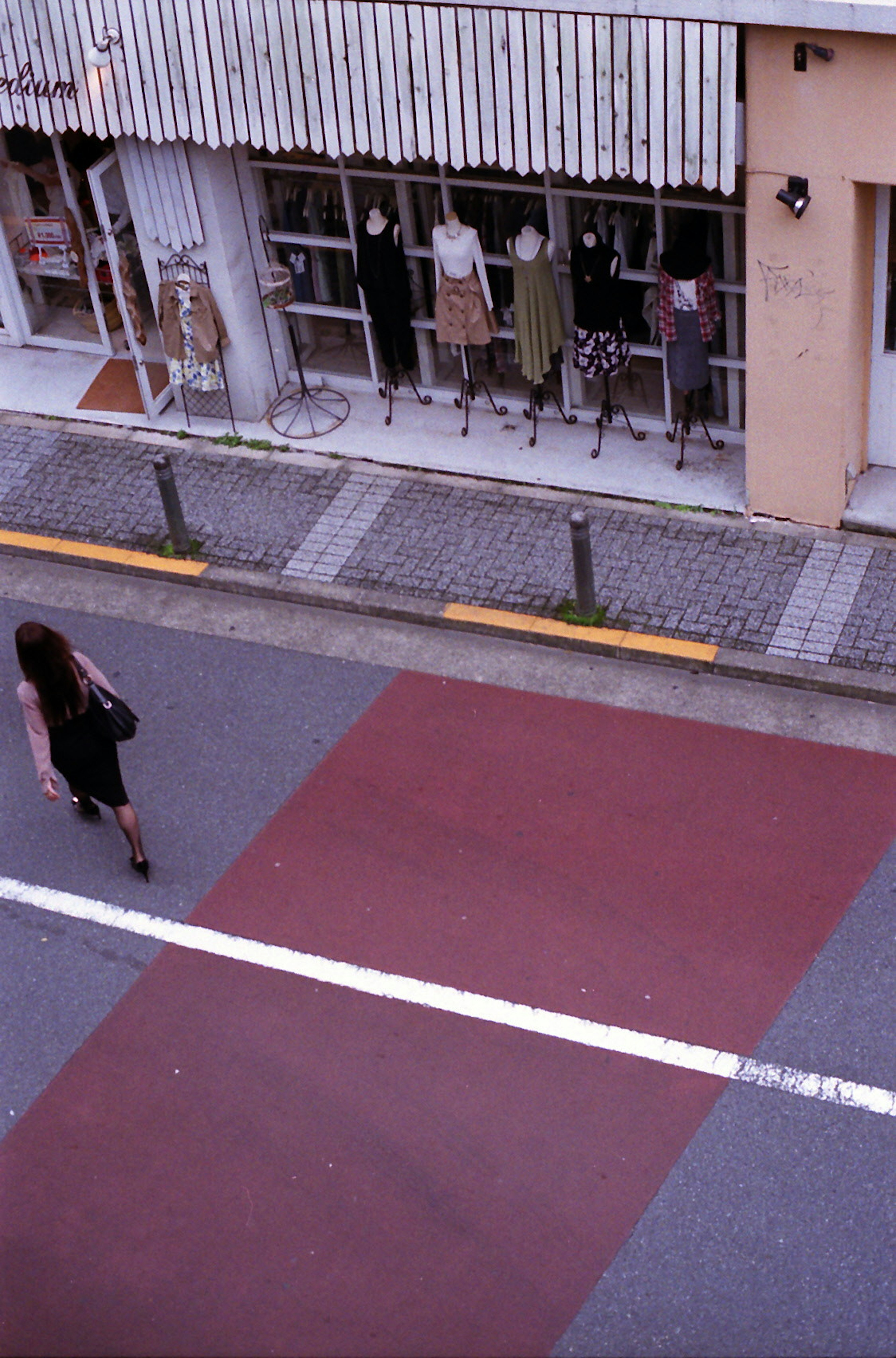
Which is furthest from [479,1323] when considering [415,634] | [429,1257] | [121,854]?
[415,634]

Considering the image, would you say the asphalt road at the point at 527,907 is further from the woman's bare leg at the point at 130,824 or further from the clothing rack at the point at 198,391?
the clothing rack at the point at 198,391

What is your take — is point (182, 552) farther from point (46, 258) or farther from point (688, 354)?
point (46, 258)

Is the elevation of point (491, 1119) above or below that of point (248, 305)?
below

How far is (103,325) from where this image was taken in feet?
44.6

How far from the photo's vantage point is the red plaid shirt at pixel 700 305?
10641mm

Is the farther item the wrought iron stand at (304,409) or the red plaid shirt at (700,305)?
the wrought iron stand at (304,409)

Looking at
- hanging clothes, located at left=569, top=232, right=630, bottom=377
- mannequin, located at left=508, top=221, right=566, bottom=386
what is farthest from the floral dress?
hanging clothes, located at left=569, top=232, right=630, bottom=377

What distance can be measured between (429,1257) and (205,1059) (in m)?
1.61

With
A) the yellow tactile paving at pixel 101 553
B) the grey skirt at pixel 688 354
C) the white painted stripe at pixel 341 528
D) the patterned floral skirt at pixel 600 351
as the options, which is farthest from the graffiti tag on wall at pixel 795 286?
the yellow tactile paving at pixel 101 553

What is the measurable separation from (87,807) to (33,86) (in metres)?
5.34

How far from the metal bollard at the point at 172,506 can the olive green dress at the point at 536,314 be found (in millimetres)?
2643

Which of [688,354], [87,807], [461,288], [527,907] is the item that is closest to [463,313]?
[461,288]

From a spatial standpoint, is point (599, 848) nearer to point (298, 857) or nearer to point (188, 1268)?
point (298, 857)

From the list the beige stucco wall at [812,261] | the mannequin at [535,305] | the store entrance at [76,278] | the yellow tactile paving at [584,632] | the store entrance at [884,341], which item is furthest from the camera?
the store entrance at [76,278]
